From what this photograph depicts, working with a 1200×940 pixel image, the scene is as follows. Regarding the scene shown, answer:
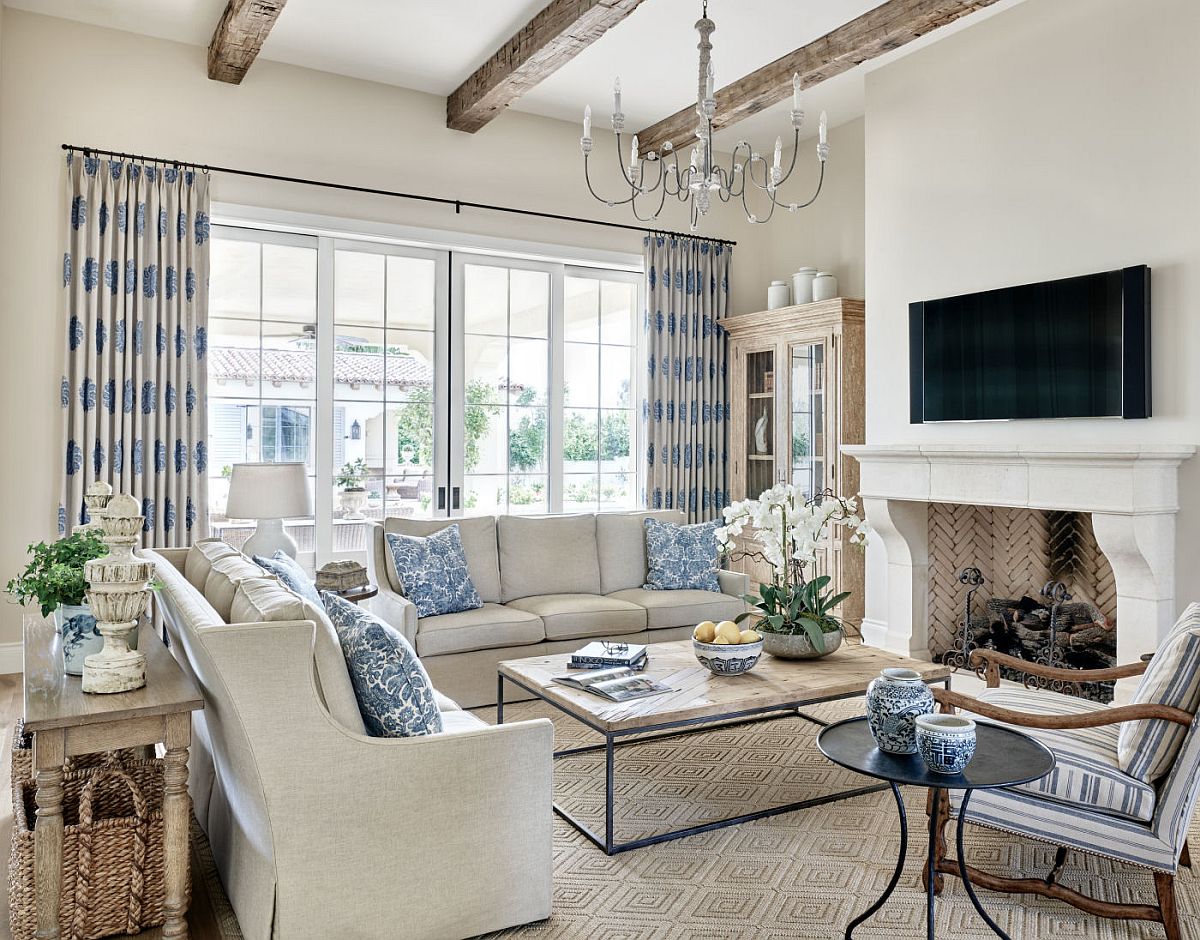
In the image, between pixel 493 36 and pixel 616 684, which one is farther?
pixel 493 36

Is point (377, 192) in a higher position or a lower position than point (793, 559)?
higher

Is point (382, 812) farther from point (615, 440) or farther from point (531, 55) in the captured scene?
point (615, 440)

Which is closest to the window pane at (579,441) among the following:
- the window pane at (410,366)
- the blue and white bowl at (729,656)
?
the window pane at (410,366)

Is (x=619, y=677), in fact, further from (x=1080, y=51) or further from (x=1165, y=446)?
(x=1080, y=51)

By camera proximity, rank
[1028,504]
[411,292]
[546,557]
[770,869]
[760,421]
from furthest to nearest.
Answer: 1. [760,421]
2. [411,292]
3. [546,557]
4. [1028,504]
5. [770,869]

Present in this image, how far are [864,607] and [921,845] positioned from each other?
294cm

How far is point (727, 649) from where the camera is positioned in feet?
10.2

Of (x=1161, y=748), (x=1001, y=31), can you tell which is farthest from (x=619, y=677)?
(x=1001, y=31)

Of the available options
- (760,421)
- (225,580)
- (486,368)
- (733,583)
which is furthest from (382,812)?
(760,421)

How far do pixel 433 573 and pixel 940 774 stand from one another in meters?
2.79

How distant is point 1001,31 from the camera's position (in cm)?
455

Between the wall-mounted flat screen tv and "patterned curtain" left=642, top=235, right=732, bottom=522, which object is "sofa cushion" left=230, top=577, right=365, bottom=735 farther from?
"patterned curtain" left=642, top=235, right=732, bottom=522

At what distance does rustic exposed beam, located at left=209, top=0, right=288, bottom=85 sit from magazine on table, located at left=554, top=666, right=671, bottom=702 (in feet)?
10.2

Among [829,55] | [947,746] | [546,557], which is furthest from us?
[546,557]
